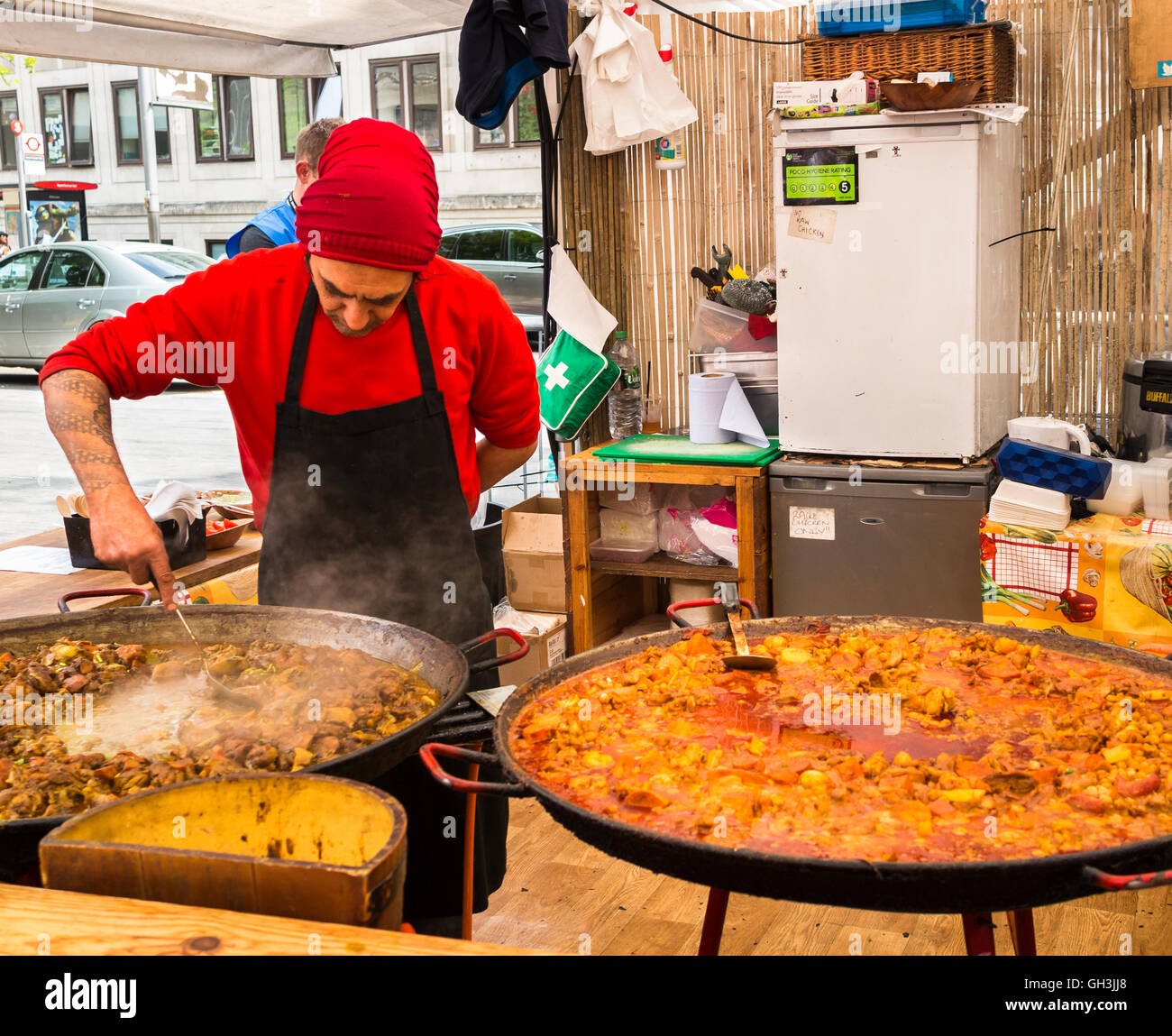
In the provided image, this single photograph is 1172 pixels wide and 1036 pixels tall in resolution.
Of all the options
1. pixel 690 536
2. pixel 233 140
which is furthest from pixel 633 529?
pixel 233 140

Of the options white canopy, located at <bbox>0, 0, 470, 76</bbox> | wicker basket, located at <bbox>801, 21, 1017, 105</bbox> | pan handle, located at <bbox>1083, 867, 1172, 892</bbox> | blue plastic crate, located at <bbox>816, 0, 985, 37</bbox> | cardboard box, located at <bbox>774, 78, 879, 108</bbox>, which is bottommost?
pan handle, located at <bbox>1083, 867, 1172, 892</bbox>

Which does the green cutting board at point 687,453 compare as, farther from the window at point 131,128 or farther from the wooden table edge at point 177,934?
the window at point 131,128

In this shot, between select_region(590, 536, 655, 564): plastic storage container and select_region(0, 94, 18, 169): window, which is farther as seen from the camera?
select_region(0, 94, 18, 169): window

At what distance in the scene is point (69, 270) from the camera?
14430 millimetres

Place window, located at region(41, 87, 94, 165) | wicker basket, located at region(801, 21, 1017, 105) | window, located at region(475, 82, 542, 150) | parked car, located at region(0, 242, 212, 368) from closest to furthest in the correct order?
wicker basket, located at region(801, 21, 1017, 105) → parked car, located at region(0, 242, 212, 368) → window, located at region(475, 82, 542, 150) → window, located at region(41, 87, 94, 165)

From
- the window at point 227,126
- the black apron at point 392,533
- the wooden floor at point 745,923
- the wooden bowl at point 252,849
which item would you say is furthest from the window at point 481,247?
the wooden bowl at point 252,849

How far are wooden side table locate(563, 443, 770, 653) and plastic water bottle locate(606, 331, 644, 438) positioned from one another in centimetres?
41

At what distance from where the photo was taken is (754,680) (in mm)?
2295

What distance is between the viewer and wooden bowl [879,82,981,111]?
422 cm

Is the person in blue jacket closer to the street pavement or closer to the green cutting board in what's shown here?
the green cutting board

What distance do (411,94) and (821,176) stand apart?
65.2 ft

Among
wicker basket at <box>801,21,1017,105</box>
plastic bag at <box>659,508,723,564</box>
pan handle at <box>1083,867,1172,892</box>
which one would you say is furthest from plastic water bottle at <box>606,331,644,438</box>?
pan handle at <box>1083,867,1172,892</box>

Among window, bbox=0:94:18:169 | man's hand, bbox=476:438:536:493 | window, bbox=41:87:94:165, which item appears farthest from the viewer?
window, bbox=0:94:18:169
